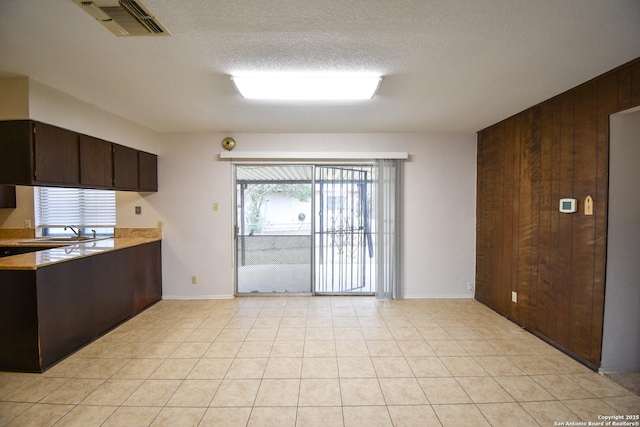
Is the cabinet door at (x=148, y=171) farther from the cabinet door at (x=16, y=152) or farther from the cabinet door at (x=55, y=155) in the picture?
the cabinet door at (x=16, y=152)

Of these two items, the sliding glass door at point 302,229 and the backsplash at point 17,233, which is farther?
the sliding glass door at point 302,229

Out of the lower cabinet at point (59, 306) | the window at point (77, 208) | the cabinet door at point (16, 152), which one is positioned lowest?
the lower cabinet at point (59, 306)

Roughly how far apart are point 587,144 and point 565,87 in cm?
54

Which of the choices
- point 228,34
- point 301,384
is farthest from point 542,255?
point 228,34

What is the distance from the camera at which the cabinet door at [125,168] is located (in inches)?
129

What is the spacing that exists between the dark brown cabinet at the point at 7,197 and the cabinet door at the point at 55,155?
224 centimetres

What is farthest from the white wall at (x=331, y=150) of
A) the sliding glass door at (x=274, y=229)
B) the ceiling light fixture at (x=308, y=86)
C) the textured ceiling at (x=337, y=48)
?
the ceiling light fixture at (x=308, y=86)

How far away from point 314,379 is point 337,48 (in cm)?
244

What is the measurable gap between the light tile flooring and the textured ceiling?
94.5 inches

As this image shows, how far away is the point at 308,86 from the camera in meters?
2.39

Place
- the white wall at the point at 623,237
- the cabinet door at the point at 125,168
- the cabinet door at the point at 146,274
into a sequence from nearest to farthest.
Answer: the white wall at the point at 623,237
the cabinet door at the point at 125,168
the cabinet door at the point at 146,274

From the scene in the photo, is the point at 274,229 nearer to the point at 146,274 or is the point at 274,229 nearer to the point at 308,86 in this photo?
the point at 146,274

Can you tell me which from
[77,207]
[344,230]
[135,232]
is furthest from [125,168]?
[344,230]

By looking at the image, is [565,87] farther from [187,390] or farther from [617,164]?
[187,390]
